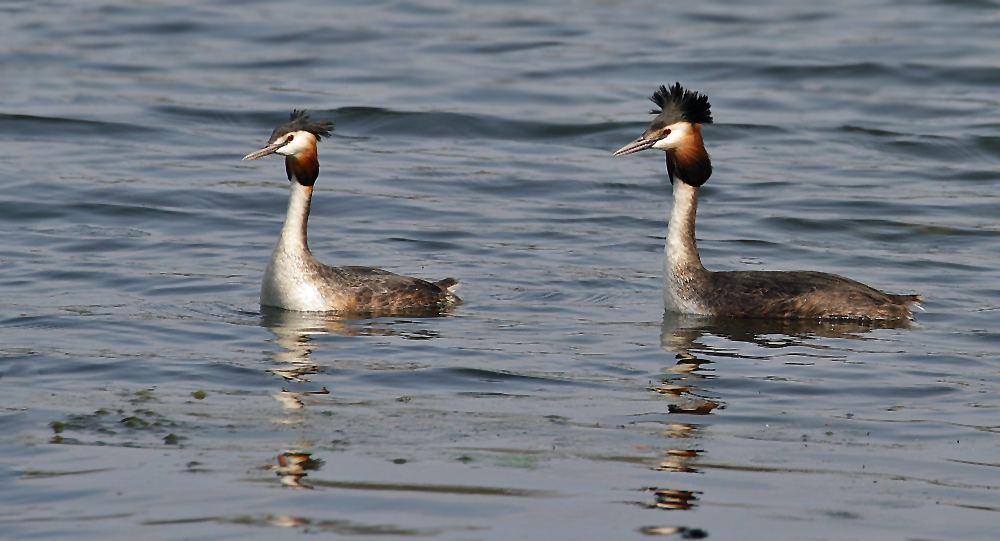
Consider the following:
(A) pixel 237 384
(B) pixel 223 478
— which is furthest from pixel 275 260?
(B) pixel 223 478

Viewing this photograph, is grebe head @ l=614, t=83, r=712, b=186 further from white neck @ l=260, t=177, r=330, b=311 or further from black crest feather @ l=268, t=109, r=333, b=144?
white neck @ l=260, t=177, r=330, b=311

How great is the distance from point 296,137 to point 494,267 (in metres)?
2.55

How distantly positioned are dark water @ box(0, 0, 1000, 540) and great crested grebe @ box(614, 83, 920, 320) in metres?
0.38

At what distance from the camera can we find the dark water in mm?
7164

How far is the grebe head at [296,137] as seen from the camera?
39.0 ft

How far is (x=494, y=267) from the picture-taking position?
13.8 meters

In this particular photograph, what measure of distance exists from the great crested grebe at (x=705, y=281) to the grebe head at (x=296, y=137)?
2325 mm

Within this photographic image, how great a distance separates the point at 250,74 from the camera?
23766 millimetres

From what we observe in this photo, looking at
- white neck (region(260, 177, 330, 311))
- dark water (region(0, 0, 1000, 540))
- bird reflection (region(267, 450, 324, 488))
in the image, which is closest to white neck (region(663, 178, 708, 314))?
dark water (region(0, 0, 1000, 540))

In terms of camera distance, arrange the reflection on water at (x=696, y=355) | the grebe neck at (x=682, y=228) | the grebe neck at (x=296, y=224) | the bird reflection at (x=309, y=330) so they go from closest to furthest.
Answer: the reflection on water at (x=696, y=355)
the bird reflection at (x=309, y=330)
the grebe neck at (x=296, y=224)
the grebe neck at (x=682, y=228)

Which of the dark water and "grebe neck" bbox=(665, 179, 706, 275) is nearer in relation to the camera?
the dark water

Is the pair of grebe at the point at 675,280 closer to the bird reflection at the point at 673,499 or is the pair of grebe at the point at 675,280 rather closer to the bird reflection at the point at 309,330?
the bird reflection at the point at 309,330

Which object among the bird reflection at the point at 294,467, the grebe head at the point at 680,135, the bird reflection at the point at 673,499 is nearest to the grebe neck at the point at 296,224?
the grebe head at the point at 680,135

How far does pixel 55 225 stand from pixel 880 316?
781cm
